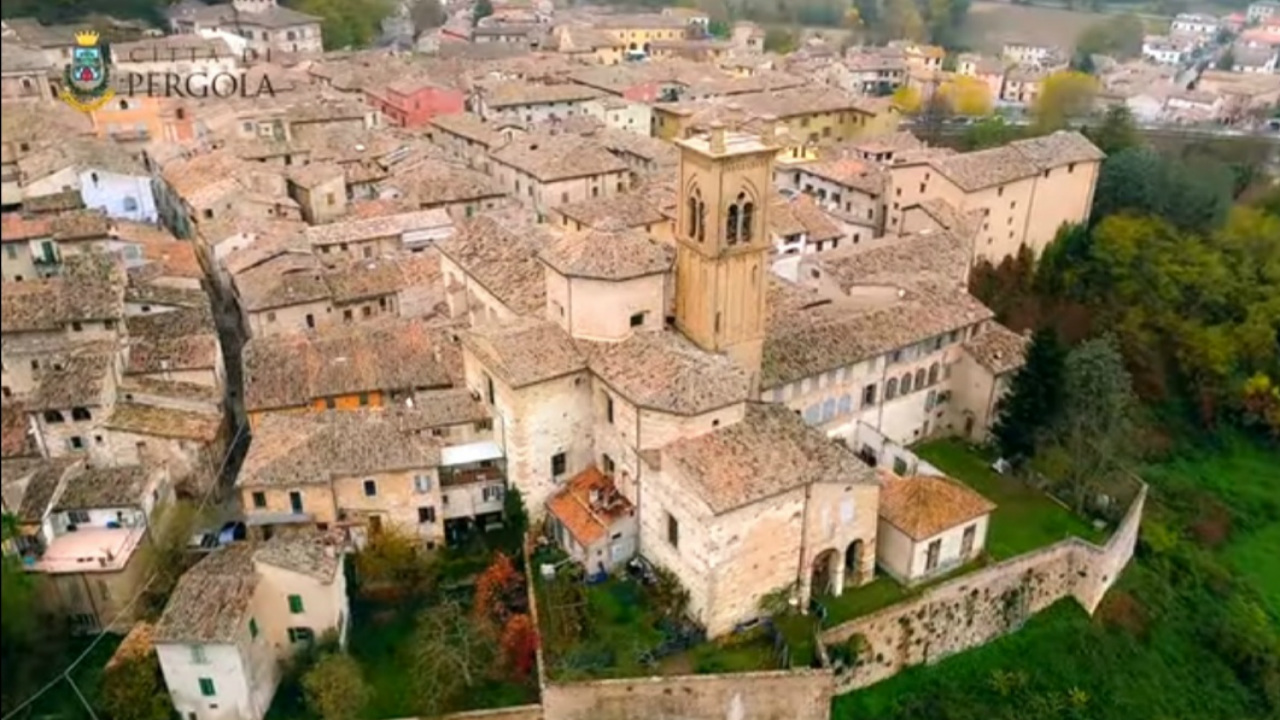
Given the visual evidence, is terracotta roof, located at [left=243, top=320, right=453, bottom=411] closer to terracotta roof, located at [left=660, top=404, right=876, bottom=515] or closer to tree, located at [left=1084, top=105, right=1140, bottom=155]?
terracotta roof, located at [left=660, top=404, right=876, bottom=515]

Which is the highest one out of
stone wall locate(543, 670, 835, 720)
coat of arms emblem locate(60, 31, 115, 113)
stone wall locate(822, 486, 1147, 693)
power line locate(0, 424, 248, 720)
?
coat of arms emblem locate(60, 31, 115, 113)

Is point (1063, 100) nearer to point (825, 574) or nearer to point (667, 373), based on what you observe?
point (825, 574)

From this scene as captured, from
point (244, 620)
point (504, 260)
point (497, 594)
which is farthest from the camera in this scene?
point (504, 260)

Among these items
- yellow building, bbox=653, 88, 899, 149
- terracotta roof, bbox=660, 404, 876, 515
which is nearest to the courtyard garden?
terracotta roof, bbox=660, 404, 876, 515

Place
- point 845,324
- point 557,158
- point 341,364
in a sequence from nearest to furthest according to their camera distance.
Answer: point 341,364, point 845,324, point 557,158

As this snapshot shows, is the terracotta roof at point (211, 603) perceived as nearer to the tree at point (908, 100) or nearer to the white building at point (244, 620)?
the white building at point (244, 620)

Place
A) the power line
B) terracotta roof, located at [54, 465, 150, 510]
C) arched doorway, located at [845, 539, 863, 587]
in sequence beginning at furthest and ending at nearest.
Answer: arched doorway, located at [845, 539, 863, 587], terracotta roof, located at [54, 465, 150, 510], the power line

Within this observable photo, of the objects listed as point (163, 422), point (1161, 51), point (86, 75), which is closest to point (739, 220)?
point (86, 75)
